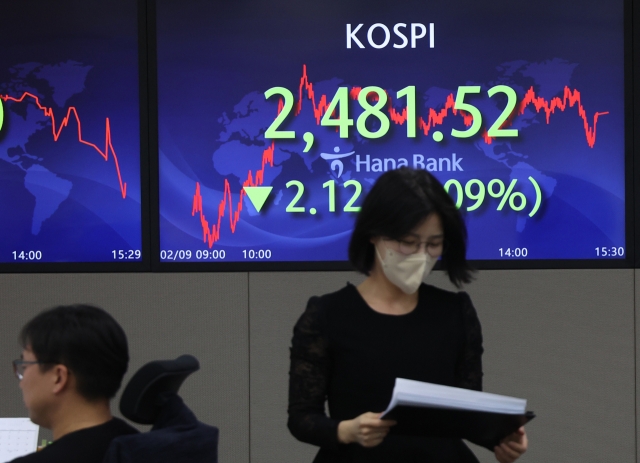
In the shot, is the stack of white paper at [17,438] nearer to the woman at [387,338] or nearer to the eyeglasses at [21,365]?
the eyeglasses at [21,365]

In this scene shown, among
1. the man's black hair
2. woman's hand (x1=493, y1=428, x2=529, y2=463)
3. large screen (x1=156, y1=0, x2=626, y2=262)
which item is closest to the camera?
the man's black hair

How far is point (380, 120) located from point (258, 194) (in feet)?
1.97

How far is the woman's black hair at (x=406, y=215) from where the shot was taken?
171 centimetres

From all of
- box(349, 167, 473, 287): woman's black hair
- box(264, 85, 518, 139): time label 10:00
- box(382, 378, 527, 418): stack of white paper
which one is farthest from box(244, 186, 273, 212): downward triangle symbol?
box(382, 378, 527, 418): stack of white paper

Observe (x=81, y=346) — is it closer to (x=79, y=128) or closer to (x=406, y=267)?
(x=406, y=267)

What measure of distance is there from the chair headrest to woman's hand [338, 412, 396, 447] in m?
0.34

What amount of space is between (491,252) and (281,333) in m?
0.95

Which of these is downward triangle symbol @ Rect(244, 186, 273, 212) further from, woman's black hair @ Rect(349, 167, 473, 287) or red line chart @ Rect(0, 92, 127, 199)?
woman's black hair @ Rect(349, 167, 473, 287)

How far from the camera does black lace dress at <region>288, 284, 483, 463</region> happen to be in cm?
172

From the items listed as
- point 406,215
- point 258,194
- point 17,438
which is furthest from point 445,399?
point 258,194

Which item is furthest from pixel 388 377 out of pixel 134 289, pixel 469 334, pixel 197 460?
pixel 134 289

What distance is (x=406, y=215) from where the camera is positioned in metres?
1.71

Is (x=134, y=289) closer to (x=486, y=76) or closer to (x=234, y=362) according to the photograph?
(x=234, y=362)

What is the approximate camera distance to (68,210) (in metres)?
3.48
